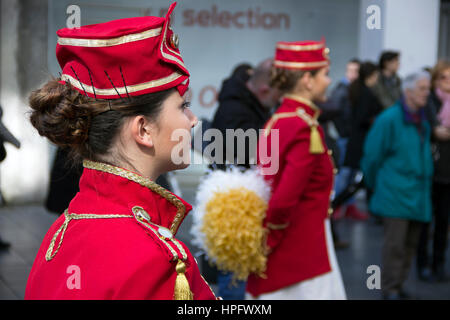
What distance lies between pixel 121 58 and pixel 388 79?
283 inches

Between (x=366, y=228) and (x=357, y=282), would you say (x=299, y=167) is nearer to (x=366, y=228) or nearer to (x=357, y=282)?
(x=357, y=282)

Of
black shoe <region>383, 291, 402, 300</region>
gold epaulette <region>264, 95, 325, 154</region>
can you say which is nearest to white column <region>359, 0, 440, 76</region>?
black shoe <region>383, 291, 402, 300</region>

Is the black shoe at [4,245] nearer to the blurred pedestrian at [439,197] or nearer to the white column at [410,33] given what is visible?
the blurred pedestrian at [439,197]

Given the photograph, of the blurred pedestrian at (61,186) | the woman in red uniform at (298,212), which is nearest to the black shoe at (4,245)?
the blurred pedestrian at (61,186)

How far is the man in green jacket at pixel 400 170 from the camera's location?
5.18m

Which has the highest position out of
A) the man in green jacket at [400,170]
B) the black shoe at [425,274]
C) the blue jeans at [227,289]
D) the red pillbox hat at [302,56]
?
the red pillbox hat at [302,56]

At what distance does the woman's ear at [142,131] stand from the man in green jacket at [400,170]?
4030mm

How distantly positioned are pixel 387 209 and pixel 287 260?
1965mm

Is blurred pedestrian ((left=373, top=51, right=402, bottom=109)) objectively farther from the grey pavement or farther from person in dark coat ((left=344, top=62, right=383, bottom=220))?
the grey pavement

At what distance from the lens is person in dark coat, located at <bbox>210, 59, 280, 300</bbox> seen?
4.35 meters

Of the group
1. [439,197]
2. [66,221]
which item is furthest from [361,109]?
[66,221]

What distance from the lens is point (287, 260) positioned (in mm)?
3645
